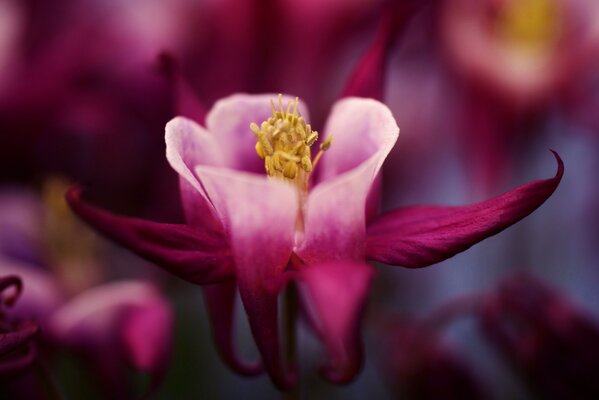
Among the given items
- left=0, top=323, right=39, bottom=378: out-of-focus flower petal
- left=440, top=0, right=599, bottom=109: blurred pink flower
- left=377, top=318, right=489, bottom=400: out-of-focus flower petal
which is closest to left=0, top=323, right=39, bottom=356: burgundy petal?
left=0, top=323, right=39, bottom=378: out-of-focus flower petal

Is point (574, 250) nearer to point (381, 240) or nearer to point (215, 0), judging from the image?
point (215, 0)

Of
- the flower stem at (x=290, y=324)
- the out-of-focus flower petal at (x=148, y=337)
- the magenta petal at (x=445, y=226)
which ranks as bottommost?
the out-of-focus flower petal at (x=148, y=337)

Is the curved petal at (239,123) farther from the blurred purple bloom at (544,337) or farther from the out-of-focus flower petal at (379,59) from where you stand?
the blurred purple bloom at (544,337)

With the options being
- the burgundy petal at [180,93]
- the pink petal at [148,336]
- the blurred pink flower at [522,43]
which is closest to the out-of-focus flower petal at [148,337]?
the pink petal at [148,336]

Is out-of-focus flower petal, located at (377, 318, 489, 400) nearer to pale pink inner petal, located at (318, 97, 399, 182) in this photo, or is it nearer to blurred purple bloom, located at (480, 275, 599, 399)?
blurred purple bloom, located at (480, 275, 599, 399)

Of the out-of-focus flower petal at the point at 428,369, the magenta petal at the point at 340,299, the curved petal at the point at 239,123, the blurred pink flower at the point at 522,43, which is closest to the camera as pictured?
the magenta petal at the point at 340,299

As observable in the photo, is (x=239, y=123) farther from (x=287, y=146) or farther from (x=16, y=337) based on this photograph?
(x=16, y=337)
